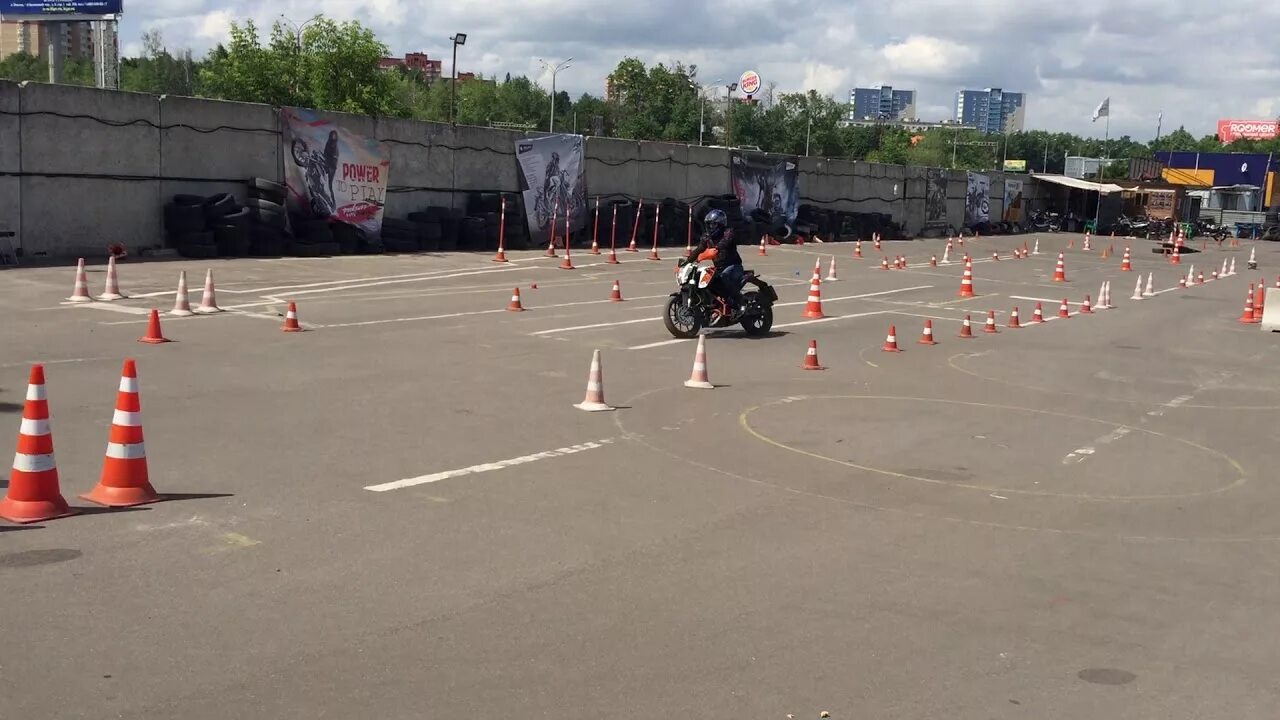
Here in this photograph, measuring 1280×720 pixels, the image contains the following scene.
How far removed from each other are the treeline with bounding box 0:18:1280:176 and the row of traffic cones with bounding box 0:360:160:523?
49877mm

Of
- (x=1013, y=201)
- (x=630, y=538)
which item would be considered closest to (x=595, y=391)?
(x=630, y=538)

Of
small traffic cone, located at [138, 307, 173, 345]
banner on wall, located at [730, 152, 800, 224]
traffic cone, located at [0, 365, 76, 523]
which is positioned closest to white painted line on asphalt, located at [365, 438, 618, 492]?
traffic cone, located at [0, 365, 76, 523]

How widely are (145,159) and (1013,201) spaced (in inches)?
2335

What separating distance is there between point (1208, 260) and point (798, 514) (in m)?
51.6

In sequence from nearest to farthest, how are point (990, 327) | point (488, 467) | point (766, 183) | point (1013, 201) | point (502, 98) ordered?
point (488, 467) < point (990, 327) < point (766, 183) < point (1013, 201) < point (502, 98)

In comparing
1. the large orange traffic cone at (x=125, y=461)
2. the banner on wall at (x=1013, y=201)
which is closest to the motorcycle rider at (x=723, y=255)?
the large orange traffic cone at (x=125, y=461)

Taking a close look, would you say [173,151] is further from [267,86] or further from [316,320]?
[267,86]

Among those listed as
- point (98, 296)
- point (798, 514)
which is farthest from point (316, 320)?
point (798, 514)

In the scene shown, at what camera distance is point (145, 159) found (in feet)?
90.5

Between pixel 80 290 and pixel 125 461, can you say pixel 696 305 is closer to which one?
pixel 80 290

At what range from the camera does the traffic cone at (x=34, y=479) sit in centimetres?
738

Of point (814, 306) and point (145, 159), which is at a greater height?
point (145, 159)

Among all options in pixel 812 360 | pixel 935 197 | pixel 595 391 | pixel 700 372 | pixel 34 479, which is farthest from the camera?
A: pixel 935 197

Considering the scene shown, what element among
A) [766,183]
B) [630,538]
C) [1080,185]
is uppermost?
[1080,185]
